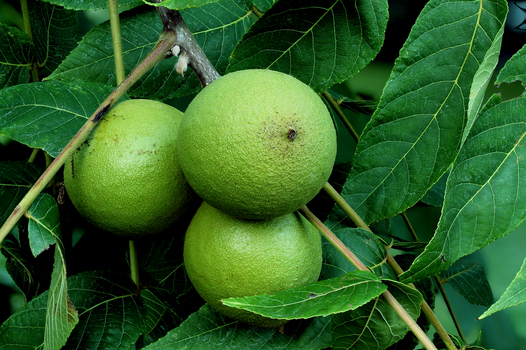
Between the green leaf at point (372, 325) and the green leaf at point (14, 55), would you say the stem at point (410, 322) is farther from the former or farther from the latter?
the green leaf at point (14, 55)

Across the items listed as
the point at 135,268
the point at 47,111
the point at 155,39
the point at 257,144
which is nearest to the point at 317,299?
the point at 257,144

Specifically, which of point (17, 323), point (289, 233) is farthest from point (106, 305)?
point (289, 233)

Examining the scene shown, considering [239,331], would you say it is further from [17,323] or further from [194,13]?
[194,13]

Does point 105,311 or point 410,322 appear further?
point 105,311

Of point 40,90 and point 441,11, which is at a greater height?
point 40,90

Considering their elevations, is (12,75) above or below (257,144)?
above

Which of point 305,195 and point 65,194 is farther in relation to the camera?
point 65,194

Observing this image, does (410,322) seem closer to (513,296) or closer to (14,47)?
(513,296)
